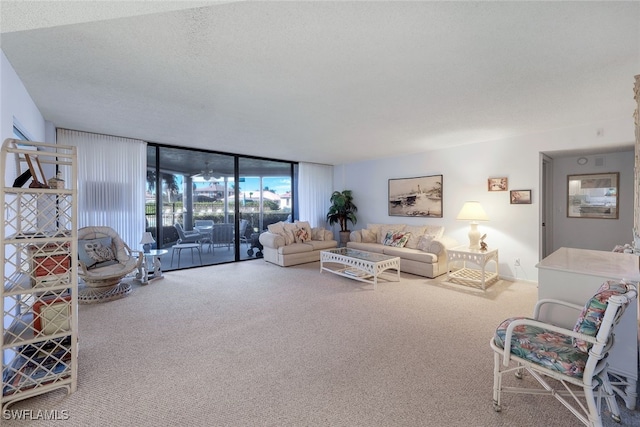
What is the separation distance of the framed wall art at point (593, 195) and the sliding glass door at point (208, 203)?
613 centimetres

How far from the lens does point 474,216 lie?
458 cm

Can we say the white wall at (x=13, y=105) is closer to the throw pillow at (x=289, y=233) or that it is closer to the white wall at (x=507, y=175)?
the throw pillow at (x=289, y=233)

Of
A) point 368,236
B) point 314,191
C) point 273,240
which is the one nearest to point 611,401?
point 368,236

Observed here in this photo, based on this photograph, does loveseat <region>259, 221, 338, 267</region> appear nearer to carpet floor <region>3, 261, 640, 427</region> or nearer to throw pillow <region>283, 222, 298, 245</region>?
throw pillow <region>283, 222, 298, 245</region>

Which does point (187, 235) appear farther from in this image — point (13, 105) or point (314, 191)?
point (13, 105)

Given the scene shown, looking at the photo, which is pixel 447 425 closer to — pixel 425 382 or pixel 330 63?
pixel 425 382

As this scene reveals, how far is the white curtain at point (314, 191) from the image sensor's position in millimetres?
7258

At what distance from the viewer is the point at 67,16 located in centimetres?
138

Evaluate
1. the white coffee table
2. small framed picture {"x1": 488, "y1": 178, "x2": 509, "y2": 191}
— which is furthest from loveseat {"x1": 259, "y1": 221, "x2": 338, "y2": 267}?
small framed picture {"x1": 488, "y1": 178, "x2": 509, "y2": 191}

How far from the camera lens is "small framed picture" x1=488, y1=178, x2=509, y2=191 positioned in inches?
184

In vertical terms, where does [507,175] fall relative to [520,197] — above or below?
above

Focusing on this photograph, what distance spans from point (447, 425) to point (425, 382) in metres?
0.38

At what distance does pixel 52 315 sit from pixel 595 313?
Result: 3.35 m

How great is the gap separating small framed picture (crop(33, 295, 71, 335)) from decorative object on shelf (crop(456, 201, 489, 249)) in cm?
513
